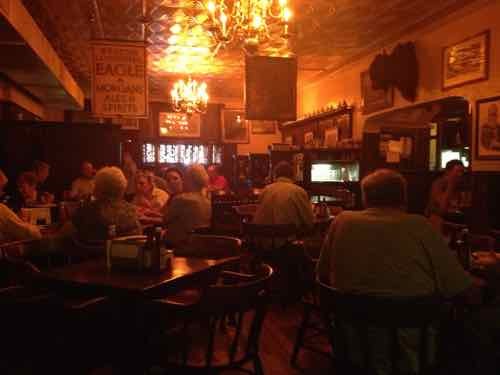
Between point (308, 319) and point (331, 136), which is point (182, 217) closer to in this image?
point (308, 319)

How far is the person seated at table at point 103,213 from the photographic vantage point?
354 cm

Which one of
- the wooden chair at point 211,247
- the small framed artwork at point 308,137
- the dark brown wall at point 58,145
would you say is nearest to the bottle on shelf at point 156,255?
the wooden chair at point 211,247

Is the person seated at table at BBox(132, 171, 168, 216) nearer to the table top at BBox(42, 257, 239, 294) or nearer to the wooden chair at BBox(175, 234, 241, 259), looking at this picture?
the wooden chair at BBox(175, 234, 241, 259)

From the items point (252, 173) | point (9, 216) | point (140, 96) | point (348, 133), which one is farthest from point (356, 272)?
point (252, 173)

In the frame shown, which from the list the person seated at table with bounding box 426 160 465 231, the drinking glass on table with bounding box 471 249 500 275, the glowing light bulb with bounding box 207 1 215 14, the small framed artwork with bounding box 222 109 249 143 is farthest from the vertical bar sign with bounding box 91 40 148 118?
the small framed artwork with bounding box 222 109 249 143

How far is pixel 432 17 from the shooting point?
6.46 meters

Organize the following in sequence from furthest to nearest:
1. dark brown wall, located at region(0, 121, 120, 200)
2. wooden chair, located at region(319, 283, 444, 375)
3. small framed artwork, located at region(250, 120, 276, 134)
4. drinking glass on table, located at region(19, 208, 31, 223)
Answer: small framed artwork, located at region(250, 120, 276, 134)
dark brown wall, located at region(0, 121, 120, 200)
drinking glass on table, located at region(19, 208, 31, 223)
wooden chair, located at region(319, 283, 444, 375)

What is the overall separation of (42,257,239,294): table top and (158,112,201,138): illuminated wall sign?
10216 mm

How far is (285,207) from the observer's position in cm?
493

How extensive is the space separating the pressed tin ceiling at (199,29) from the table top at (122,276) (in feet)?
8.67

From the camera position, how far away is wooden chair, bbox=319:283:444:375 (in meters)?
1.87

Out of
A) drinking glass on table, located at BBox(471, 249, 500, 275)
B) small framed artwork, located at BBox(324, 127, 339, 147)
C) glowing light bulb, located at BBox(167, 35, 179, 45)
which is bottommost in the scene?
drinking glass on table, located at BBox(471, 249, 500, 275)

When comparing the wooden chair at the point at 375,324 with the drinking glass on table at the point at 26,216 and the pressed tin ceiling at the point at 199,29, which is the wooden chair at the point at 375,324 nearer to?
the drinking glass on table at the point at 26,216

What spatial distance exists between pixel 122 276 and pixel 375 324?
1.39 meters
